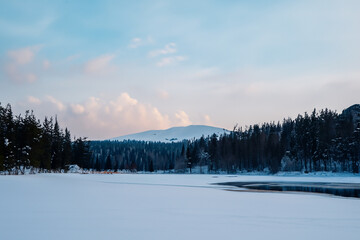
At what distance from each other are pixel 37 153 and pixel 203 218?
178 ft

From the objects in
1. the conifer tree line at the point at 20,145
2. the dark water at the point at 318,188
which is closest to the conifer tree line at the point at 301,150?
the dark water at the point at 318,188

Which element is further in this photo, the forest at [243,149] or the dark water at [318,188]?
the forest at [243,149]

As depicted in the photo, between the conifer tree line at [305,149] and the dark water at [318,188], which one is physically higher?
the conifer tree line at [305,149]

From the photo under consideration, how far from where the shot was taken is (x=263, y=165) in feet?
307

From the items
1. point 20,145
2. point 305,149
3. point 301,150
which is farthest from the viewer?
point 301,150

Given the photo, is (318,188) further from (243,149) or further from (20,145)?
(243,149)

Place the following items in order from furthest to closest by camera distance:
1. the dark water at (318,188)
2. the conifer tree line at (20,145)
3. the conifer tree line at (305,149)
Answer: the conifer tree line at (305,149)
the conifer tree line at (20,145)
the dark water at (318,188)

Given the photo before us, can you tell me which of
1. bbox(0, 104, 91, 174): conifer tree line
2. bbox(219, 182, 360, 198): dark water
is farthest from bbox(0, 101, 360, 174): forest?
bbox(219, 182, 360, 198): dark water

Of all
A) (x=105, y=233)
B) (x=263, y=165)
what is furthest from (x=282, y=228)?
(x=263, y=165)

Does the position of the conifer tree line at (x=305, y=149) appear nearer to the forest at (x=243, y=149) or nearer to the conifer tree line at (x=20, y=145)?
the forest at (x=243, y=149)

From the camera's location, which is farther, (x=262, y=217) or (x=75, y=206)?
(x=75, y=206)

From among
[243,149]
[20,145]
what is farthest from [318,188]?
[243,149]

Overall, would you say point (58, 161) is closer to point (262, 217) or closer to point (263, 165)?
point (263, 165)

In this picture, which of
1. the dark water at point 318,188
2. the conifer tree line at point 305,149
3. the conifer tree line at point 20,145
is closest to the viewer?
the dark water at point 318,188
